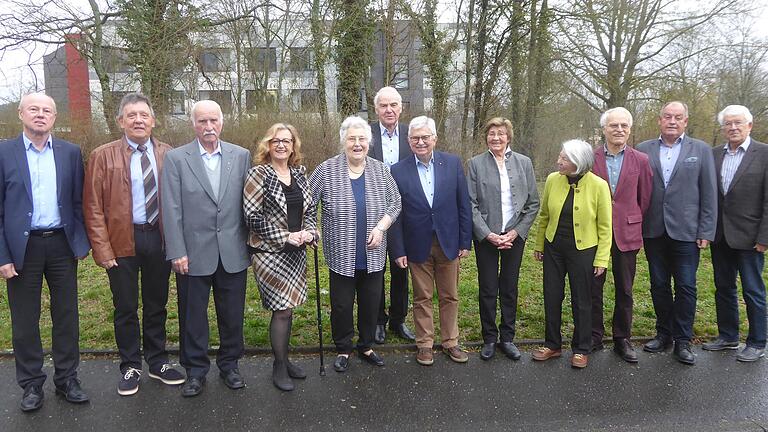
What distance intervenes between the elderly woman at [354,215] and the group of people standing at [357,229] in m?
0.02

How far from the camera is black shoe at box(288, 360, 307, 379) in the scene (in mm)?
4207

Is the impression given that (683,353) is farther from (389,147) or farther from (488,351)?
(389,147)

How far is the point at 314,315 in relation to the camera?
566cm

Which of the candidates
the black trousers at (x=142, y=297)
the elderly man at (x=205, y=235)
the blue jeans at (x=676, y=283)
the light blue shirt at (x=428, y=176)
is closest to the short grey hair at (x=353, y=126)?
the light blue shirt at (x=428, y=176)

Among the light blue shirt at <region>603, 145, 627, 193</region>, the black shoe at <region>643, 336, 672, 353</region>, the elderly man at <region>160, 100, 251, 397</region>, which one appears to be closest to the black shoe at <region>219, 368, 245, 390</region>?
the elderly man at <region>160, 100, 251, 397</region>

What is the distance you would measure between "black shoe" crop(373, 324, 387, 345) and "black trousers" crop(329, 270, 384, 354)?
1.39ft

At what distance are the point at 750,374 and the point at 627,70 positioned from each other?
22.2 metres

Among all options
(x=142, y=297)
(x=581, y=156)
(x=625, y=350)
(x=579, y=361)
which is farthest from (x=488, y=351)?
(x=142, y=297)

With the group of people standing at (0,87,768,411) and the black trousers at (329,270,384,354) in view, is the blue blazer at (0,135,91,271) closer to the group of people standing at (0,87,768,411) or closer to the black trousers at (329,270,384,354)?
the group of people standing at (0,87,768,411)

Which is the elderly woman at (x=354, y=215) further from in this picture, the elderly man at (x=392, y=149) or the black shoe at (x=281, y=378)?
the black shoe at (x=281, y=378)

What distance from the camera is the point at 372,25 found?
53.7 ft

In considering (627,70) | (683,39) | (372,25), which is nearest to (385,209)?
(372,25)

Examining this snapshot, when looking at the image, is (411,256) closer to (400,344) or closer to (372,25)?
(400,344)

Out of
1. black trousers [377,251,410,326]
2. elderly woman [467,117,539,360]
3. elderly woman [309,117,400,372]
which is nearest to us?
elderly woman [309,117,400,372]
